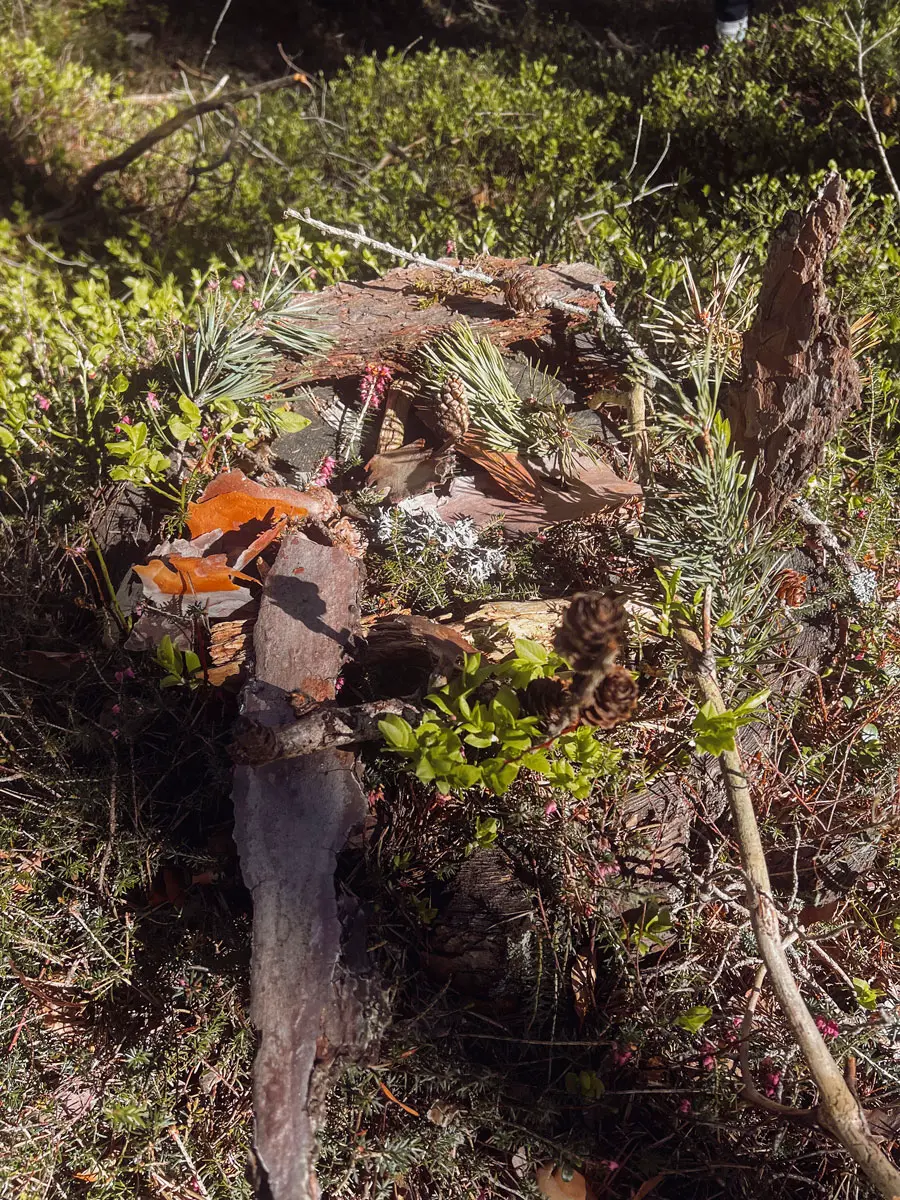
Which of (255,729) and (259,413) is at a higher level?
(259,413)

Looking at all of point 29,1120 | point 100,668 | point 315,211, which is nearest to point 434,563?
point 100,668

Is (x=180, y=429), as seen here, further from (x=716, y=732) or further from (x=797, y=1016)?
(x=797, y=1016)

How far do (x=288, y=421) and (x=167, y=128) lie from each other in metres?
3.33

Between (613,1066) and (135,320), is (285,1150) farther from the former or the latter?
(135,320)

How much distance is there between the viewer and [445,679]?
2.11 metres

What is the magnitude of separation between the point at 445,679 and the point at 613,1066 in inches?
42.3

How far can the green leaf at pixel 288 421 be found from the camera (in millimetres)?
2771

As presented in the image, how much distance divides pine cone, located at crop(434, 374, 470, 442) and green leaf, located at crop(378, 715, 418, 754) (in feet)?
4.00

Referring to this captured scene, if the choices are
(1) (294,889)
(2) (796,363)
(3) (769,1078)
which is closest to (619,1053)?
(3) (769,1078)

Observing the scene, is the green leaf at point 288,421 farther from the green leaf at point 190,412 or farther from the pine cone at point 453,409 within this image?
the pine cone at point 453,409

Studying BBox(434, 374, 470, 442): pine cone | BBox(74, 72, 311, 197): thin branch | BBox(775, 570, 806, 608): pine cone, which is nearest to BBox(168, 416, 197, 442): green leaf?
BBox(434, 374, 470, 442): pine cone

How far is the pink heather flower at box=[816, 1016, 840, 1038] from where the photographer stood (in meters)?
2.10

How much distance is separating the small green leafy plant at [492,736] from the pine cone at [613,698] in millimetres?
220

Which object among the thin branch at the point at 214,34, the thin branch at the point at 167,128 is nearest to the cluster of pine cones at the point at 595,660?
the thin branch at the point at 167,128
